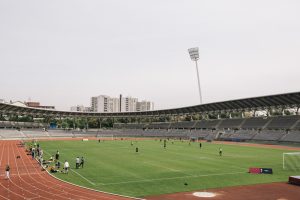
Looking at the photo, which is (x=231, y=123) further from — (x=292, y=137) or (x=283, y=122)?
(x=292, y=137)

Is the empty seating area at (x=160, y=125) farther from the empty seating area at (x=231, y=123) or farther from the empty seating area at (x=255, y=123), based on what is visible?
the empty seating area at (x=255, y=123)

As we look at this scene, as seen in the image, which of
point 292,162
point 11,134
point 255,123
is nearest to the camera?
point 292,162

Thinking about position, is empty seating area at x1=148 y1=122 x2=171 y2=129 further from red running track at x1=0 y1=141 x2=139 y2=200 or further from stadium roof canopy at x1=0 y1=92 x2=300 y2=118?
red running track at x1=0 y1=141 x2=139 y2=200

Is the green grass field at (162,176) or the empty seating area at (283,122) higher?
the empty seating area at (283,122)

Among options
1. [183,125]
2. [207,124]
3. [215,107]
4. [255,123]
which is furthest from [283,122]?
[183,125]

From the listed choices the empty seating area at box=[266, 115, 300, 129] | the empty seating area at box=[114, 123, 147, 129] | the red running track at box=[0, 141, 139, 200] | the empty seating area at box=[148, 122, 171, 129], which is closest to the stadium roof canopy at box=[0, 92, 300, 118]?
the empty seating area at box=[266, 115, 300, 129]

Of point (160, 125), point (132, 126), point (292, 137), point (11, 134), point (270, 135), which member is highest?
point (160, 125)

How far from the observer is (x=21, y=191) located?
892 inches

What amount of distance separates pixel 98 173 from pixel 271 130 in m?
59.3

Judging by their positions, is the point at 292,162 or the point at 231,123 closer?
the point at 292,162

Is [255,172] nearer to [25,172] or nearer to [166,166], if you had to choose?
[166,166]

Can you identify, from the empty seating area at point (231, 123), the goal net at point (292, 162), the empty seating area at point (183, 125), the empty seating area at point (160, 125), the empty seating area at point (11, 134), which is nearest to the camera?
the goal net at point (292, 162)

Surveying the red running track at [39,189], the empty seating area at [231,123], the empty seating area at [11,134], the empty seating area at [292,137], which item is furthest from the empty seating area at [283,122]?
the empty seating area at [11,134]

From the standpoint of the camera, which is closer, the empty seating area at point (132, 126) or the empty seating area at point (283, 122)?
the empty seating area at point (283, 122)
